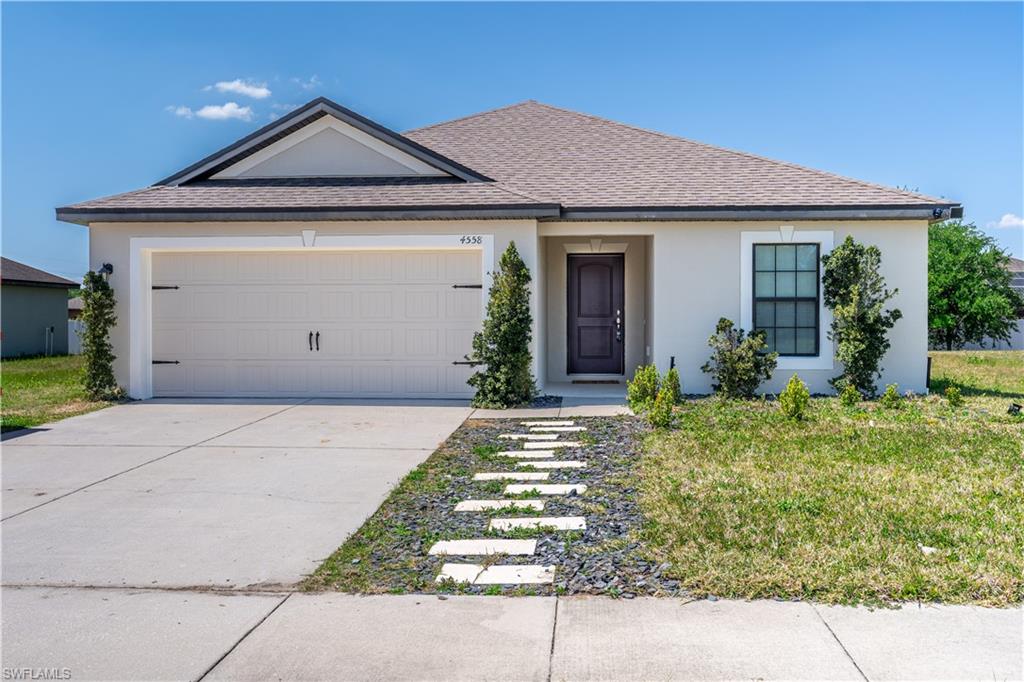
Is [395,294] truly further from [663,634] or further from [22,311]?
[22,311]

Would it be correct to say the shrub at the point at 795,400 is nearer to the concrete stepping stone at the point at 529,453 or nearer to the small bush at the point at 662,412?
the small bush at the point at 662,412

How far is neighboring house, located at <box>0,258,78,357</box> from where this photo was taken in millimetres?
22766

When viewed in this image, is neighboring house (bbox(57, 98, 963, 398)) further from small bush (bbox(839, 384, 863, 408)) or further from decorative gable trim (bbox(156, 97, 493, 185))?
small bush (bbox(839, 384, 863, 408))

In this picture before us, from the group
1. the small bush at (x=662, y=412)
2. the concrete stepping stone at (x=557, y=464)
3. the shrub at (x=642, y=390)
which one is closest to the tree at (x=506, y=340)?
the shrub at (x=642, y=390)

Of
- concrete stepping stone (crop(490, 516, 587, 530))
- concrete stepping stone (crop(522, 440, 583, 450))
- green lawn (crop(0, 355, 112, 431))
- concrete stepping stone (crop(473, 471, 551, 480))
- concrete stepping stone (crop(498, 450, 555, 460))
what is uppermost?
green lawn (crop(0, 355, 112, 431))

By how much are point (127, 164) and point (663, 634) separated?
17271 mm

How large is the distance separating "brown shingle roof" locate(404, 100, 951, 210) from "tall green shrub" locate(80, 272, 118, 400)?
6133 mm

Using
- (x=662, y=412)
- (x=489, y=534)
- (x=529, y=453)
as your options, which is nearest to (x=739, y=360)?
(x=662, y=412)

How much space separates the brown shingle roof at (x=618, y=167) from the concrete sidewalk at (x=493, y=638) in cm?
840

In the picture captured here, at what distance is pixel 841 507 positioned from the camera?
521cm

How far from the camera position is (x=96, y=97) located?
14.3 m

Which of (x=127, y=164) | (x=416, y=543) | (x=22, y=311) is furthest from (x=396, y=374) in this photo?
(x=22, y=311)

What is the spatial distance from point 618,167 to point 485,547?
9.67 meters

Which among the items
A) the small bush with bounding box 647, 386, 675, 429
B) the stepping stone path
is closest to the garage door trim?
the small bush with bounding box 647, 386, 675, 429
